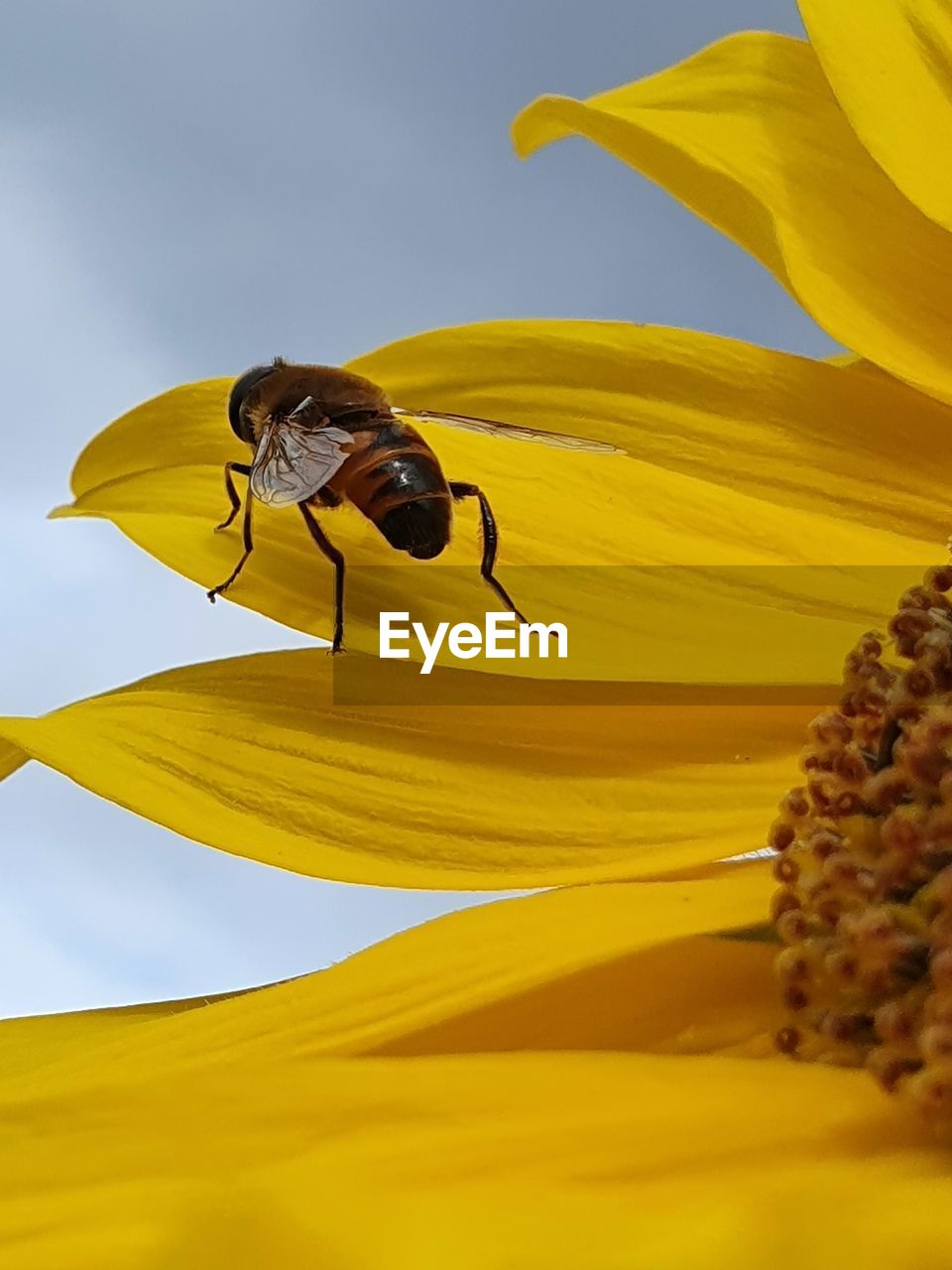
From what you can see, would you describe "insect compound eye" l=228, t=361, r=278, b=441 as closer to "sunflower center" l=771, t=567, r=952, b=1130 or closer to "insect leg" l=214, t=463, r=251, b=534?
"insect leg" l=214, t=463, r=251, b=534

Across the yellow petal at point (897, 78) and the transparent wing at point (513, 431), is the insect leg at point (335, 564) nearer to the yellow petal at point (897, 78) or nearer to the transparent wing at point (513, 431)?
the transparent wing at point (513, 431)

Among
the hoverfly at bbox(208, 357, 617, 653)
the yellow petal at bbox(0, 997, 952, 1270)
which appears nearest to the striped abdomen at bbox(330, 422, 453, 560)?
the hoverfly at bbox(208, 357, 617, 653)

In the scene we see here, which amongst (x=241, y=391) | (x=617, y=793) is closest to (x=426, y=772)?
(x=617, y=793)

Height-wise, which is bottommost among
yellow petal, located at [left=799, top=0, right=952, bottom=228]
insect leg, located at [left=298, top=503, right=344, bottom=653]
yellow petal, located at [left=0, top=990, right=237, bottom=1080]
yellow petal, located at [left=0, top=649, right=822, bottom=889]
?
yellow petal, located at [left=0, top=990, right=237, bottom=1080]

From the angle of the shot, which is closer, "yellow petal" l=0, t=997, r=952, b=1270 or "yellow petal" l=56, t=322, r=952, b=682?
"yellow petal" l=0, t=997, r=952, b=1270

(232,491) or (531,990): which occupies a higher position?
(232,491)

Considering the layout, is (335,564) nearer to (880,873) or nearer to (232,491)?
(232,491)
